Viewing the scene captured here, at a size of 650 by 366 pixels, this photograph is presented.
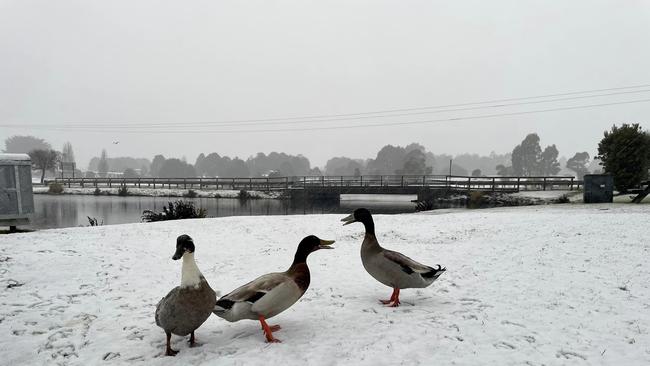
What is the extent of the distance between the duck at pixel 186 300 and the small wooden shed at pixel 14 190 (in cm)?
964

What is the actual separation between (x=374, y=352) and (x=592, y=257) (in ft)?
23.0

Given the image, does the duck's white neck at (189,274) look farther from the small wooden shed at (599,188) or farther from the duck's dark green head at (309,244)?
the small wooden shed at (599,188)

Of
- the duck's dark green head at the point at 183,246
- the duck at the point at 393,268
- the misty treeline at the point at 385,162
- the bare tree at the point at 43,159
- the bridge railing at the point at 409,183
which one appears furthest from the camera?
the bare tree at the point at 43,159

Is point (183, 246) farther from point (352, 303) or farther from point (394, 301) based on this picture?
point (394, 301)

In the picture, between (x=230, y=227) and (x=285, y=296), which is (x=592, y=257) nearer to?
(x=285, y=296)

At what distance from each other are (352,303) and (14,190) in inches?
428

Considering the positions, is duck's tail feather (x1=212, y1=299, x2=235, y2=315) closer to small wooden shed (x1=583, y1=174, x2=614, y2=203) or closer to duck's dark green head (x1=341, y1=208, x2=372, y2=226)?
duck's dark green head (x1=341, y1=208, x2=372, y2=226)

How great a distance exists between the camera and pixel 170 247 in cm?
949

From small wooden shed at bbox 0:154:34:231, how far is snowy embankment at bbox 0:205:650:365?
174 centimetres

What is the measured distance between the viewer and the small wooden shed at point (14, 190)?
32.6ft

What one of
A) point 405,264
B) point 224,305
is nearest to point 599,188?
point 405,264

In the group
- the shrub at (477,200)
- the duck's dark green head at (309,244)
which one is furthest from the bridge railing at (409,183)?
the duck's dark green head at (309,244)

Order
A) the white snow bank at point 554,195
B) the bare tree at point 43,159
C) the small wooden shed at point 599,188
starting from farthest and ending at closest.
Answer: the bare tree at point 43,159 → the white snow bank at point 554,195 → the small wooden shed at point 599,188

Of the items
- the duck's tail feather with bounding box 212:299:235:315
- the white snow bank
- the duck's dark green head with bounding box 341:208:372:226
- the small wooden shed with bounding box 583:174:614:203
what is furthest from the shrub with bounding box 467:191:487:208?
the duck's tail feather with bounding box 212:299:235:315
